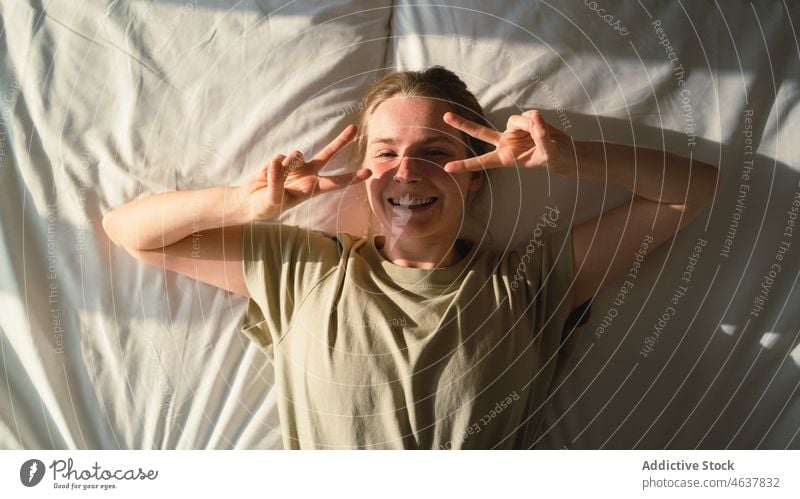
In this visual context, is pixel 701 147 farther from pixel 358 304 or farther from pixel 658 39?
pixel 358 304

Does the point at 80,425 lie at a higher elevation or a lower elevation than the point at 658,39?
lower

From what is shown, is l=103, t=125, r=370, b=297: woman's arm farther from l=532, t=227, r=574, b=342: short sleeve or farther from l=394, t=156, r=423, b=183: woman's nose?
l=532, t=227, r=574, b=342: short sleeve

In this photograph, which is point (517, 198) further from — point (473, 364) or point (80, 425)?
point (80, 425)

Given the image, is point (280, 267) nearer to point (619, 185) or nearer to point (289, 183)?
point (289, 183)

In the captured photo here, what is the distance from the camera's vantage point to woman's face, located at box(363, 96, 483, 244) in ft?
1.77

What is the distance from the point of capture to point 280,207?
1.78 feet

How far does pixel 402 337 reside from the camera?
546 mm

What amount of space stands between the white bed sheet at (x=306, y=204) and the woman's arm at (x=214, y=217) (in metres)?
0.02

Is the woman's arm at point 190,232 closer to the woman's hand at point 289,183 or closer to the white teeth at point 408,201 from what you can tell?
the woman's hand at point 289,183

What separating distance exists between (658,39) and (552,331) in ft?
0.86

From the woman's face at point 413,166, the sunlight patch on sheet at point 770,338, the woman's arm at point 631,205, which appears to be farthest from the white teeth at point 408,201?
the sunlight patch on sheet at point 770,338

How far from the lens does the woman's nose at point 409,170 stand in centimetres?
54
